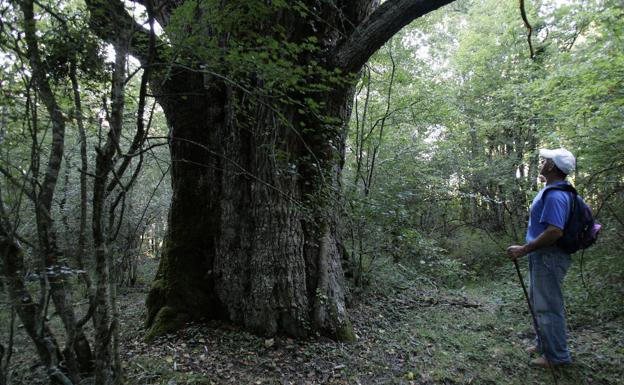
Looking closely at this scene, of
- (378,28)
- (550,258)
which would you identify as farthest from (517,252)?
(378,28)

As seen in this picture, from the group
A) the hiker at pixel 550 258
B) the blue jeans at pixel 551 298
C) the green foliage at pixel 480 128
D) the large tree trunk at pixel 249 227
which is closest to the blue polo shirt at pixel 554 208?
the hiker at pixel 550 258

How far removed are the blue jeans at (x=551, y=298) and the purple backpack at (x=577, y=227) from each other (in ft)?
0.45

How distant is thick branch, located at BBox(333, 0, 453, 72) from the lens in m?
3.13

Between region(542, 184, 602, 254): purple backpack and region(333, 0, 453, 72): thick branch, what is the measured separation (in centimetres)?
212

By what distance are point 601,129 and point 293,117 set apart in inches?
177

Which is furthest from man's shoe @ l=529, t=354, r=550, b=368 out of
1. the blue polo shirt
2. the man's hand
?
the blue polo shirt

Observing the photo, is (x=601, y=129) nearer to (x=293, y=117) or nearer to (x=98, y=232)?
(x=293, y=117)

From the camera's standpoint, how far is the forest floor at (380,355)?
298cm

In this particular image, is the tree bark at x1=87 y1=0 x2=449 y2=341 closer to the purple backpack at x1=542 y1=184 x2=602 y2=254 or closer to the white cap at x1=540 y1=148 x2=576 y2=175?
the white cap at x1=540 y1=148 x2=576 y2=175

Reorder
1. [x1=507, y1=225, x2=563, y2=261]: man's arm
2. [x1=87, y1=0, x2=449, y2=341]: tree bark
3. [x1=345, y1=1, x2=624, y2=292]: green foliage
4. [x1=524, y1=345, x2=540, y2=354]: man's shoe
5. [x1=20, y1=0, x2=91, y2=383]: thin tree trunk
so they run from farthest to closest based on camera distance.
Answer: [x1=345, y1=1, x2=624, y2=292]: green foliage → [x1=87, y1=0, x2=449, y2=341]: tree bark → [x1=524, y1=345, x2=540, y2=354]: man's shoe → [x1=507, y1=225, x2=563, y2=261]: man's arm → [x1=20, y1=0, x2=91, y2=383]: thin tree trunk

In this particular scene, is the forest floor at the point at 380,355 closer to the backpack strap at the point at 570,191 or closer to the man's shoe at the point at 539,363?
the man's shoe at the point at 539,363

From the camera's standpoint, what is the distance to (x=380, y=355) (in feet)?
11.3

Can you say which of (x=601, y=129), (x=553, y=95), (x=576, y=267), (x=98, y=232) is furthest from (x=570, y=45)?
(x=98, y=232)

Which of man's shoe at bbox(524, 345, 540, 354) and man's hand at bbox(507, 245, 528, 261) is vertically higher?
man's hand at bbox(507, 245, 528, 261)
